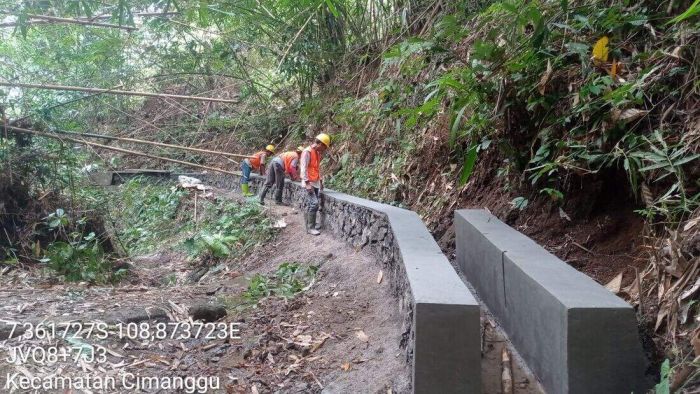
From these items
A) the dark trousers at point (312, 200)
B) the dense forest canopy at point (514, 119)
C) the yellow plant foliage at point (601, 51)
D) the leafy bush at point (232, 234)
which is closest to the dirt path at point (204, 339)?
the dense forest canopy at point (514, 119)

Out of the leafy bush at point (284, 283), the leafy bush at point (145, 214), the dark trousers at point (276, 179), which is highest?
the dark trousers at point (276, 179)

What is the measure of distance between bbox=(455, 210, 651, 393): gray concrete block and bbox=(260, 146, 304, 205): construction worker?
7.75 m

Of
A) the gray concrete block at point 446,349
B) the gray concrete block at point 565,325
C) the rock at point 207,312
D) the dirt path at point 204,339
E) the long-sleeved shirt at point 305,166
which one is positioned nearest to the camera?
the gray concrete block at point 565,325

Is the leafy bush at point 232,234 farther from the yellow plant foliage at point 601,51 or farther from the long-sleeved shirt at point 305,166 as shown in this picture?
the yellow plant foliage at point 601,51

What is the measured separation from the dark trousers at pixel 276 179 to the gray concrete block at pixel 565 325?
7.79 m

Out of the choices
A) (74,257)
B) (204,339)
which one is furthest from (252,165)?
(204,339)

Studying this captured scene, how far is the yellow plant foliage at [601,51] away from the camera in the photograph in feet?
13.3

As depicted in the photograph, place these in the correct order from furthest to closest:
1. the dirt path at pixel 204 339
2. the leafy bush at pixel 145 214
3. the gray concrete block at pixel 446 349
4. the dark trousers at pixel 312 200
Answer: the leafy bush at pixel 145 214 → the dark trousers at pixel 312 200 → the dirt path at pixel 204 339 → the gray concrete block at pixel 446 349

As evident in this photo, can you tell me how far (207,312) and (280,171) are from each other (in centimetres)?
637

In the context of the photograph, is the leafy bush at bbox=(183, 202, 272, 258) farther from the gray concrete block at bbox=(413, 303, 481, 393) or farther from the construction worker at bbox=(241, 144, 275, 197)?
the gray concrete block at bbox=(413, 303, 481, 393)

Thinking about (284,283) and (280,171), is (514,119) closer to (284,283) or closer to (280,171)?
(284,283)

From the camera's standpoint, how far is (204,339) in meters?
4.28

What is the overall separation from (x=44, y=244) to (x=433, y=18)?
6870 mm

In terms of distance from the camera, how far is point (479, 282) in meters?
4.27
